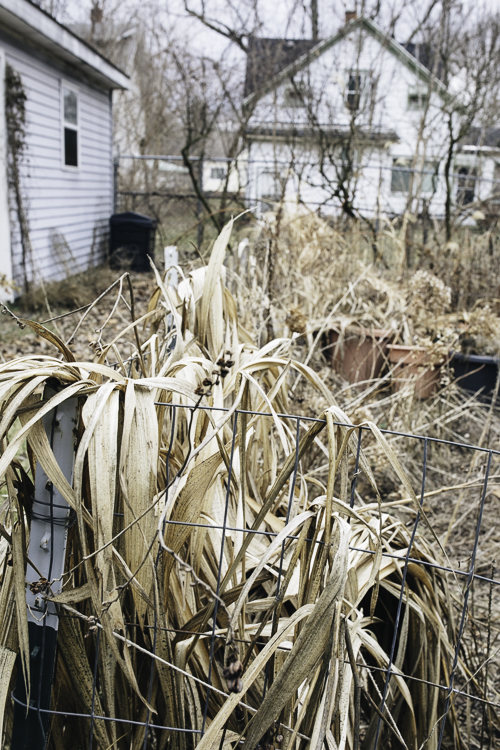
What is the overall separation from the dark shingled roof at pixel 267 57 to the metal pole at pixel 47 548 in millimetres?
11271

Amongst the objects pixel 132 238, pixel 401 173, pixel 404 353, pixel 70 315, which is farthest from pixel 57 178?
pixel 404 353

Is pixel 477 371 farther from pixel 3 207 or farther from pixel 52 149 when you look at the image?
pixel 52 149

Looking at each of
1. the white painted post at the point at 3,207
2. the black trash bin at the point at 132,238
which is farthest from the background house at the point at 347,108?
the white painted post at the point at 3,207

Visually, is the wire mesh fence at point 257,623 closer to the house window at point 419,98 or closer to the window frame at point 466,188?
the window frame at point 466,188

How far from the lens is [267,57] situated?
38.2 ft

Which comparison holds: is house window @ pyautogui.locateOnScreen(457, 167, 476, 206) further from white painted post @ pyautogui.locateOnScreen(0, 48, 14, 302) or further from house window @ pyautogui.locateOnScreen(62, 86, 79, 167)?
house window @ pyautogui.locateOnScreen(62, 86, 79, 167)

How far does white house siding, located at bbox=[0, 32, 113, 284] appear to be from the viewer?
7996 millimetres

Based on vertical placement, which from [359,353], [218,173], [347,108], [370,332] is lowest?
[359,353]

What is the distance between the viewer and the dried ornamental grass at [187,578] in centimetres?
109

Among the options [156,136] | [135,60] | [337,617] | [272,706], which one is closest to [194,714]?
[272,706]

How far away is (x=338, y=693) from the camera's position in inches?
45.4

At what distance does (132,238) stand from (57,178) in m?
2.20

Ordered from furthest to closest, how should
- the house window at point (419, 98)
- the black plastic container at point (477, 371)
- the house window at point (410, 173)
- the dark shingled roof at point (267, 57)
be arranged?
the dark shingled roof at point (267, 57) < the house window at point (419, 98) < the house window at point (410, 173) < the black plastic container at point (477, 371)

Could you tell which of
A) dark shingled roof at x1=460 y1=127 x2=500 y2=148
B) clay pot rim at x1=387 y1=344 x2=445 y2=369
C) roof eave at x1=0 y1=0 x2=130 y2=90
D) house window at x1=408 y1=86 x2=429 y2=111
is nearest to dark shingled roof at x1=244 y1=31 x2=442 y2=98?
house window at x1=408 y1=86 x2=429 y2=111
